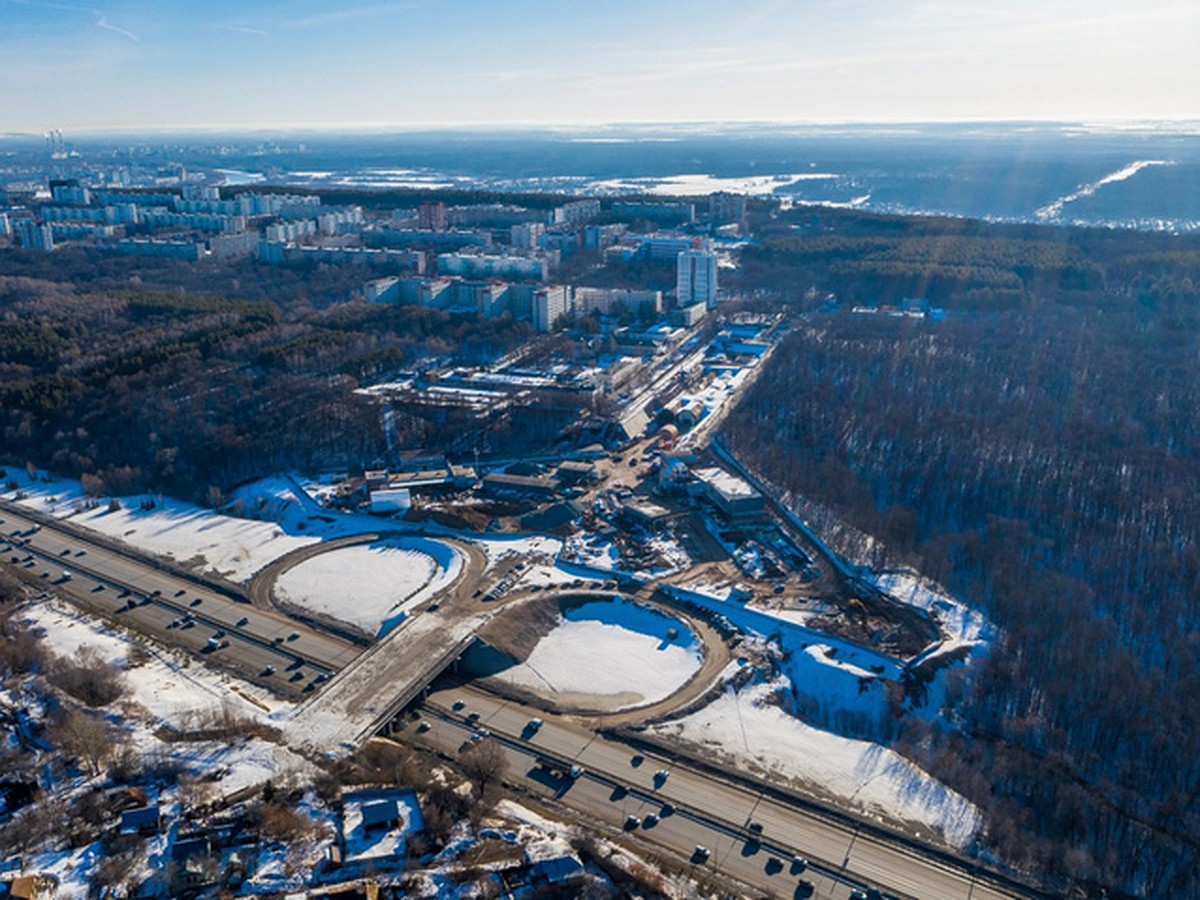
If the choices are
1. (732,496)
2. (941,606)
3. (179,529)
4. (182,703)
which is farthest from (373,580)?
(941,606)

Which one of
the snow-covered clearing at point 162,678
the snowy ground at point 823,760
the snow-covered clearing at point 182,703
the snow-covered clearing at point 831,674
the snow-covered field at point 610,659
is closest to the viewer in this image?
the snowy ground at point 823,760

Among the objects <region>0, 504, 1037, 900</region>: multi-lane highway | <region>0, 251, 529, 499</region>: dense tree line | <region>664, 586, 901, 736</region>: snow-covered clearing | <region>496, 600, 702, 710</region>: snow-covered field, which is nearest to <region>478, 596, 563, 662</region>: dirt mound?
<region>496, 600, 702, 710</region>: snow-covered field

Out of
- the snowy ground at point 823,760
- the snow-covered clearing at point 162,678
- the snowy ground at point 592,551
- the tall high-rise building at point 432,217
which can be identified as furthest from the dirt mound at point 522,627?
the tall high-rise building at point 432,217

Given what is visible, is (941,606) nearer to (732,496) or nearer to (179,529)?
(732,496)

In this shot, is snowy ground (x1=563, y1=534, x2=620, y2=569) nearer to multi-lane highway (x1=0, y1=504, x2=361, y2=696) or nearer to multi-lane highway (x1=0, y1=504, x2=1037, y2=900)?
multi-lane highway (x1=0, y1=504, x2=1037, y2=900)

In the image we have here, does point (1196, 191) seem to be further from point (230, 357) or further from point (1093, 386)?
Answer: point (230, 357)

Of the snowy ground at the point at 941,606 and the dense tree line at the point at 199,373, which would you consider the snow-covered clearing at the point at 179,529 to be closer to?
the dense tree line at the point at 199,373
